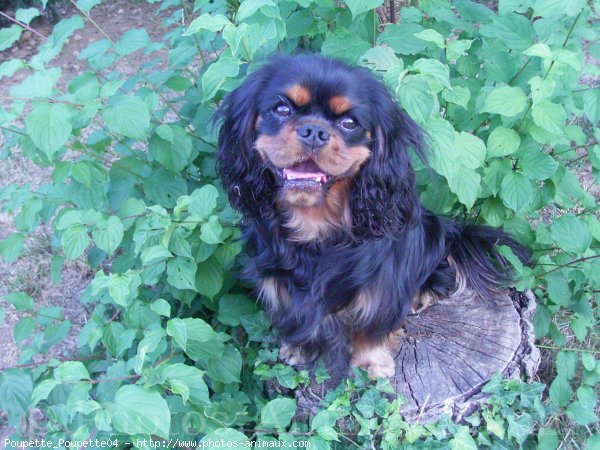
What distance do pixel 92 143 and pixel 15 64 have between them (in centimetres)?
57

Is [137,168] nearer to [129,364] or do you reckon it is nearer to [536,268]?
[129,364]

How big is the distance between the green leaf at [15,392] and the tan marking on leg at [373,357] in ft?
4.23

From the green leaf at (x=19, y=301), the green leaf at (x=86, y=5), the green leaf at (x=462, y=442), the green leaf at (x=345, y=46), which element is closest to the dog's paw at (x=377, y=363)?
the green leaf at (x=462, y=442)

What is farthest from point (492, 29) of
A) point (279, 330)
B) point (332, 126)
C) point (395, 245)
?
point (279, 330)

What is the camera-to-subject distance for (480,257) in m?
2.69

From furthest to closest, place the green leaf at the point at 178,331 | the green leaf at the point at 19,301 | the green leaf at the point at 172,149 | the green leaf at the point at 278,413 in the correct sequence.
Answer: the green leaf at the point at 19,301 < the green leaf at the point at 172,149 < the green leaf at the point at 278,413 < the green leaf at the point at 178,331

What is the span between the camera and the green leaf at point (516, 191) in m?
2.22

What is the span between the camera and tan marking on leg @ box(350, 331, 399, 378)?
2.46 m

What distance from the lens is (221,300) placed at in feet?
8.83

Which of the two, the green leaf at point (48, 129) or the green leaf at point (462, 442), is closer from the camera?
the green leaf at point (48, 129)

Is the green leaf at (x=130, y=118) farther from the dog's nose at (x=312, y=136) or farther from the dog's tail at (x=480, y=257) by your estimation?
the dog's tail at (x=480, y=257)

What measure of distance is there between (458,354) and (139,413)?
1.54 m

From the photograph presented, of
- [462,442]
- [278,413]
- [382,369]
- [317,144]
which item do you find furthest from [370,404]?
[317,144]

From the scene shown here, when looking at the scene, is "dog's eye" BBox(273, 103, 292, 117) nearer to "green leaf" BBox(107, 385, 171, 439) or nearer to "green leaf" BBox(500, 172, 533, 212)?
"green leaf" BBox(500, 172, 533, 212)
